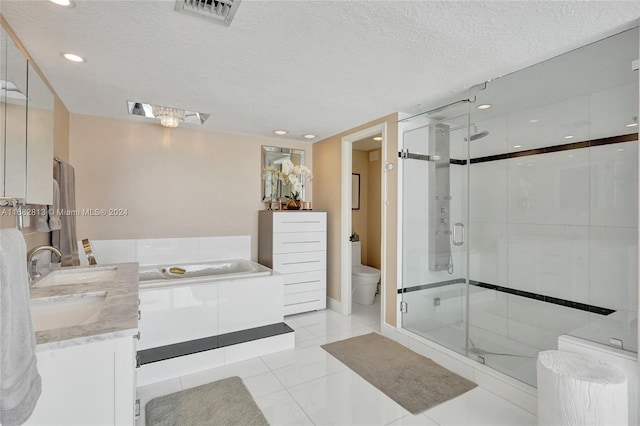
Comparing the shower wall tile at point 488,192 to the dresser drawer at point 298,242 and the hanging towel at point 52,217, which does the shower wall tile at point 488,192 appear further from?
the hanging towel at point 52,217

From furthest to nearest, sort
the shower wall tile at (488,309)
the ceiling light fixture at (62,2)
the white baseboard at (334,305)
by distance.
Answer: the white baseboard at (334,305) → the shower wall tile at (488,309) → the ceiling light fixture at (62,2)

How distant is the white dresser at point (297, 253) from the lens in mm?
3781

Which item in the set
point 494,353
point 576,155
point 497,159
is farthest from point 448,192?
point 494,353

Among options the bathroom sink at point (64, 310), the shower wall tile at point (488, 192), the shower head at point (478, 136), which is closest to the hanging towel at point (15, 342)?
the bathroom sink at point (64, 310)

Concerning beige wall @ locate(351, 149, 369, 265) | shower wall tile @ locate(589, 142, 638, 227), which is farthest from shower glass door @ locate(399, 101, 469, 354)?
beige wall @ locate(351, 149, 369, 265)

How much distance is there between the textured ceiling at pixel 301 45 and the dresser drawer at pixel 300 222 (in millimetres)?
1477

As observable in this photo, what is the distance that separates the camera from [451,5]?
4.83 ft

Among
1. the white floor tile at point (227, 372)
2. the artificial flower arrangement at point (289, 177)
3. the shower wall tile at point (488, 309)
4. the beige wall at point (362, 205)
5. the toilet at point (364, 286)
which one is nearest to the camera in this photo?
the white floor tile at point (227, 372)


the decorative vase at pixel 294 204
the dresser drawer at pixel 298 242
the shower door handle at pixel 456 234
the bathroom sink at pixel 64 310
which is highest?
the decorative vase at pixel 294 204

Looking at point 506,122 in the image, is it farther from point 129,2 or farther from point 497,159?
point 129,2

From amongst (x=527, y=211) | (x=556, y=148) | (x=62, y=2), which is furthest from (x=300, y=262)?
(x=62, y=2)

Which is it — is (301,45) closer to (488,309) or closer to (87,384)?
(87,384)

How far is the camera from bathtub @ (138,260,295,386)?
2482 millimetres

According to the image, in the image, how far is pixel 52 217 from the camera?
7.41 ft
